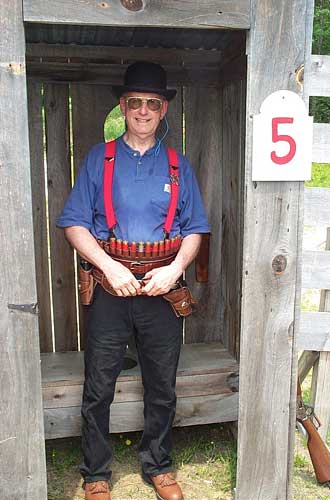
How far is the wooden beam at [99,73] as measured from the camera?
11.8ft

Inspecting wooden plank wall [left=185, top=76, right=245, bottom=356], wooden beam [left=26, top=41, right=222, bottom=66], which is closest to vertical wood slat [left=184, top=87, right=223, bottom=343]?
wooden plank wall [left=185, top=76, right=245, bottom=356]

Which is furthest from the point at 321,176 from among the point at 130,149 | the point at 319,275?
the point at 130,149

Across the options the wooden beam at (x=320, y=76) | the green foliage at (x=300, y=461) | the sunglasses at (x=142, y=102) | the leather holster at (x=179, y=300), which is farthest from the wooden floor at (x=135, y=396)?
the wooden beam at (x=320, y=76)

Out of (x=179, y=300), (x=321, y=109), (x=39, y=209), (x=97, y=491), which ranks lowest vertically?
(x=97, y=491)

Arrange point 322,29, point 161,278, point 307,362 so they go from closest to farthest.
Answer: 1. point 161,278
2. point 307,362
3. point 322,29

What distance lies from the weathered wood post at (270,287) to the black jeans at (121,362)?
0.43m

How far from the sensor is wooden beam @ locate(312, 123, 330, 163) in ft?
11.1

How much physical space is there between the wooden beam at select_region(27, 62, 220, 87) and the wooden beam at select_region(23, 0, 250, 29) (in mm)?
1202

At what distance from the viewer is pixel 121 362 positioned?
306 centimetres

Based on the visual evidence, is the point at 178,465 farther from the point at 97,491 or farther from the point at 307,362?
the point at 307,362

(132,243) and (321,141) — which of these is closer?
(132,243)

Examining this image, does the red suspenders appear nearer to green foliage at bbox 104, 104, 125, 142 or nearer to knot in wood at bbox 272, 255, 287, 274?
knot in wood at bbox 272, 255, 287, 274

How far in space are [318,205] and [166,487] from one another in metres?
1.80

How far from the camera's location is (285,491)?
301cm
